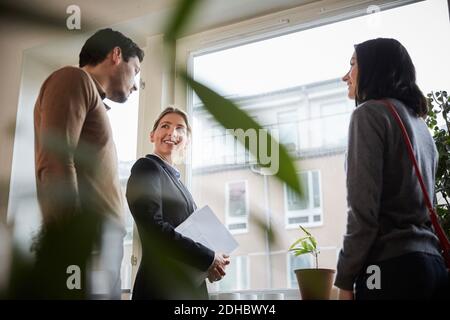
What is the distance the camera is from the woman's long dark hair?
45.9 inches

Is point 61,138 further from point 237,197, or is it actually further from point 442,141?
point 442,141

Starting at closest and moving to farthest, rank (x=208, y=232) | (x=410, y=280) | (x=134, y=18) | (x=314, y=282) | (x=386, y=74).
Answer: (x=134, y=18) → (x=410, y=280) → (x=386, y=74) → (x=314, y=282) → (x=208, y=232)

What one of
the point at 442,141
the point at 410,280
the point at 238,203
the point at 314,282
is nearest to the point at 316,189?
the point at 238,203

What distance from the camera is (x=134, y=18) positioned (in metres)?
0.32

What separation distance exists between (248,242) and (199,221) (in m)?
1.15

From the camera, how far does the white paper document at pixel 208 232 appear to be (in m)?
1.37

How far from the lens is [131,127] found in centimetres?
26

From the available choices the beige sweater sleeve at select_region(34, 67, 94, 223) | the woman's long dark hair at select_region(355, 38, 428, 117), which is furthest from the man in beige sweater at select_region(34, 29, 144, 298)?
the woman's long dark hair at select_region(355, 38, 428, 117)

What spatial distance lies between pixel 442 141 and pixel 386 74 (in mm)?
489

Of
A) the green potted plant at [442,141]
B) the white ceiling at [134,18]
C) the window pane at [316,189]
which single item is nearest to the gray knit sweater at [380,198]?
the green potted plant at [442,141]

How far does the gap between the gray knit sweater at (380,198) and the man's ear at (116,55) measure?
86 centimetres

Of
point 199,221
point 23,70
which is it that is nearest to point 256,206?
point 23,70

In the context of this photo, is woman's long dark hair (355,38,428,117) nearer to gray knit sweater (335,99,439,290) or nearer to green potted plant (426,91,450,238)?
gray knit sweater (335,99,439,290)
